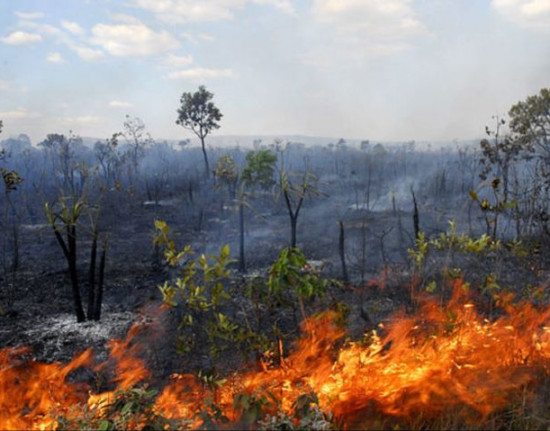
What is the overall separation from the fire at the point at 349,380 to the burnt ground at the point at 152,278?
1.68 ft

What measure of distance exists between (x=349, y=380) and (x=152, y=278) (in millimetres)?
7718

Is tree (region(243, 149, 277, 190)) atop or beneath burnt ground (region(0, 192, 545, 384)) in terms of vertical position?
atop

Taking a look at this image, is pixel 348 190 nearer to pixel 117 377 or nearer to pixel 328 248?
pixel 328 248

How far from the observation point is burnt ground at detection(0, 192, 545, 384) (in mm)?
7514

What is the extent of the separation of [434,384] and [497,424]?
23.4 inches

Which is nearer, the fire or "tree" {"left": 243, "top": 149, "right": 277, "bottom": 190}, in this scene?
the fire

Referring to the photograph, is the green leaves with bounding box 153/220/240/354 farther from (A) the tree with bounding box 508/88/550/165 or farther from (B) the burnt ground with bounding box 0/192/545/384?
(A) the tree with bounding box 508/88/550/165

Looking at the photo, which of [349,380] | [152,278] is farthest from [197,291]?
[152,278]

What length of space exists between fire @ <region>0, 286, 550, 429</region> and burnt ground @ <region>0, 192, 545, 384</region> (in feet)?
1.68

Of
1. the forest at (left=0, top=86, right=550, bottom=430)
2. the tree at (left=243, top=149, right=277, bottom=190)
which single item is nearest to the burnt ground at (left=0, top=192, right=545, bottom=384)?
the forest at (left=0, top=86, right=550, bottom=430)

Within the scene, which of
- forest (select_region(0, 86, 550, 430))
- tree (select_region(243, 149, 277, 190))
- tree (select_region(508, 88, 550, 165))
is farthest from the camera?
tree (select_region(508, 88, 550, 165))

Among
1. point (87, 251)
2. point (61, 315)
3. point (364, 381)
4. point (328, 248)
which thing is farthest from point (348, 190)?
point (364, 381)

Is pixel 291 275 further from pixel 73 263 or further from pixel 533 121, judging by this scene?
pixel 533 121

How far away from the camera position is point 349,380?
4.68 meters
